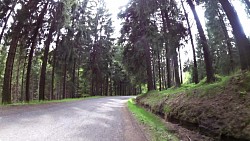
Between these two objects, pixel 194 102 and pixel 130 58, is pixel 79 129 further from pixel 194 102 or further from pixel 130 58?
pixel 130 58

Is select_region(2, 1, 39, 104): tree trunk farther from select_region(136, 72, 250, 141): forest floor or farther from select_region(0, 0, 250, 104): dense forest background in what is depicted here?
select_region(136, 72, 250, 141): forest floor

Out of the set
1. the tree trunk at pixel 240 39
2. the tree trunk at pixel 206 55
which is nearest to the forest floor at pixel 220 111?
the tree trunk at pixel 240 39

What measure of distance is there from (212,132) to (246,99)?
1.19m

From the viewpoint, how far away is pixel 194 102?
29.7ft

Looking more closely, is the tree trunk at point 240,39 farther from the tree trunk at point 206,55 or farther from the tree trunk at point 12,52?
the tree trunk at point 12,52

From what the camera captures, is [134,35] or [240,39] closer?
[240,39]

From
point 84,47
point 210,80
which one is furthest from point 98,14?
point 210,80

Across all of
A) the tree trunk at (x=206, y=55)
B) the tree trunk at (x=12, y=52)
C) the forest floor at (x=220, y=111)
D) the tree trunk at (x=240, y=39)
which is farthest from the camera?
the tree trunk at (x=12, y=52)

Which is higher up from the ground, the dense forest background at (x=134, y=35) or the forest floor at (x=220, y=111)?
the dense forest background at (x=134, y=35)

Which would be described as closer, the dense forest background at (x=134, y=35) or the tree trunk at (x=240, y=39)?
the tree trunk at (x=240, y=39)

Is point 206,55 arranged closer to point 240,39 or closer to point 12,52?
point 240,39

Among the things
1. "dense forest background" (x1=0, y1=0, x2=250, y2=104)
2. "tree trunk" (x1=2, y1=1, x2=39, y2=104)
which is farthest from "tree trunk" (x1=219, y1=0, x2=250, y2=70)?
"tree trunk" (x1=2, y1=1, x2=39, y2=104)

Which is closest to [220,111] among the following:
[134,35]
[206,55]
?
[206,55]

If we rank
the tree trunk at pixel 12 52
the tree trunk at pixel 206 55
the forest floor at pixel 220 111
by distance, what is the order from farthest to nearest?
the tree trunk at pixel 12 52 → the tree trunk at pixel 206 55 → the forest floor at pixel 220 111
